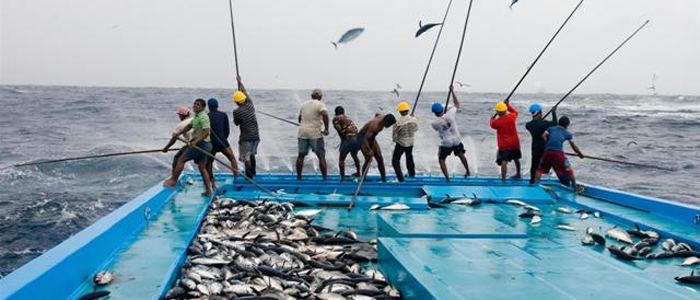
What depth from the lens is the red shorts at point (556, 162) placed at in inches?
454

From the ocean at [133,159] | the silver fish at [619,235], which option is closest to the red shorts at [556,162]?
the silver fish at [619,235]

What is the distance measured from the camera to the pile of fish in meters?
5.52

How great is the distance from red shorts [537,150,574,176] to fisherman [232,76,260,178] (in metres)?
5.87

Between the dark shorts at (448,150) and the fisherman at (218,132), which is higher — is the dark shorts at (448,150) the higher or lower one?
the lower one

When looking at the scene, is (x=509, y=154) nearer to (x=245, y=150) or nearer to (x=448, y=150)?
(x=448, y=150)

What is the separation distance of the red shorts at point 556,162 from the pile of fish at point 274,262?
540 centimetres

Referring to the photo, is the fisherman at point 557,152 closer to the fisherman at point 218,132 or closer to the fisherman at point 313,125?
the fisherman at point 313,125

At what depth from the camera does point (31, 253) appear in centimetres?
1120

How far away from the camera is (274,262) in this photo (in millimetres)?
6496

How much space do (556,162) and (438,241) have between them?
19.7 ft

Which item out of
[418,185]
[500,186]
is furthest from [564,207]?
[418,185]

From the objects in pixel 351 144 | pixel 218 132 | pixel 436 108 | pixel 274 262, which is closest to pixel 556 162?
pixel 436 108

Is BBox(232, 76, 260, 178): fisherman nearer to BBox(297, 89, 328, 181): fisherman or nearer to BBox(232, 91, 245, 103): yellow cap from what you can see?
BBox(232, 91, 245, 103): yellow cap

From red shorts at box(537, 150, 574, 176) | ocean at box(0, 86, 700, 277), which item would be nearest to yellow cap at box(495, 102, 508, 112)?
red shorts at box(537, 150, 574, 176)
